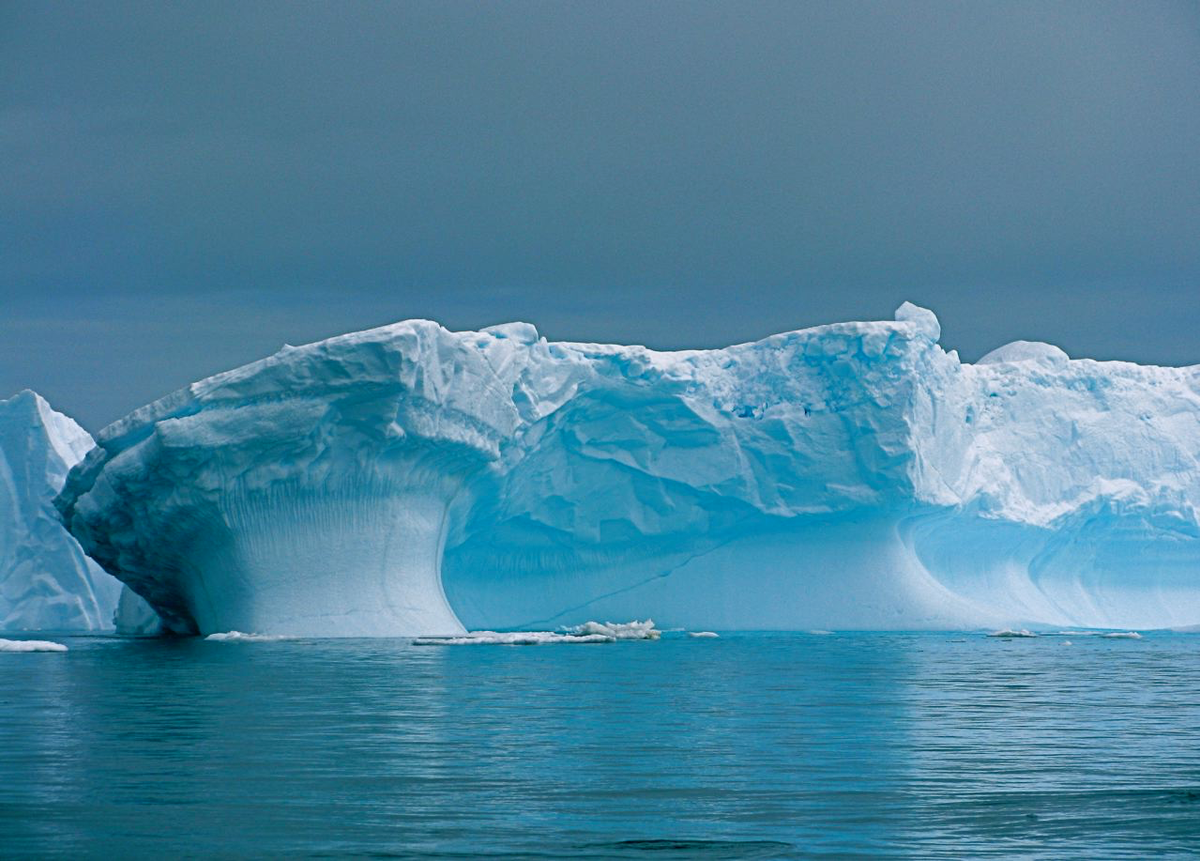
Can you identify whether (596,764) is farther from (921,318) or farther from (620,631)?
(921,318)

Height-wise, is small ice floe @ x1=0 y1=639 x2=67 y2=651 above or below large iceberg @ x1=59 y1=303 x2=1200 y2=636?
below

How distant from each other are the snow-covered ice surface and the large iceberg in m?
12.8

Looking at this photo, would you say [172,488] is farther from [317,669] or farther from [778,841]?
[778,841]

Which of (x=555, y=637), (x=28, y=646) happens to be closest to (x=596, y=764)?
(x=28, y=646)

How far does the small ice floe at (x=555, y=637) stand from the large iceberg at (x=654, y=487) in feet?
5.01

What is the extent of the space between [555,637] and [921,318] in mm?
12877

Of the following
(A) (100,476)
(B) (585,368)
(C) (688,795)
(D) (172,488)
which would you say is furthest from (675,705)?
(B) (585,368)

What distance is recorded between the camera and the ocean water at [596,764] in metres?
6.23

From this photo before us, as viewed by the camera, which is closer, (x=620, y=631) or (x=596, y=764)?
(x=596, y=764)

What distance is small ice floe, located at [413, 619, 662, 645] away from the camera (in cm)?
2439

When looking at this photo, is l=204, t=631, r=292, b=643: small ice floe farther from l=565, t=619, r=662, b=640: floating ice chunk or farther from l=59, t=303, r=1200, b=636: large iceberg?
l=565, t=619, r=662, b=640: floating ice chunk

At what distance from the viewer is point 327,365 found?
23.8m

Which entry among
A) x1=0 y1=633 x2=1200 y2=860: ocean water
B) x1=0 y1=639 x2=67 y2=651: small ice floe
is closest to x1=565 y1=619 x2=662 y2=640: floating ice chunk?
x1=0 y1=639 x2=67 y2=651: small ice floe

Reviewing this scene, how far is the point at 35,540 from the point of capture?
43344mm
